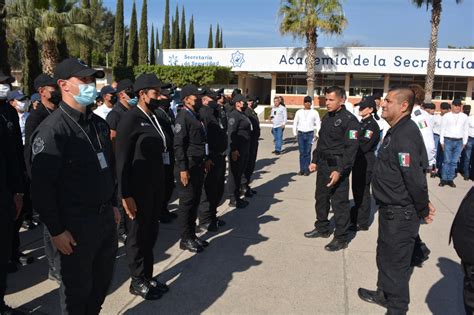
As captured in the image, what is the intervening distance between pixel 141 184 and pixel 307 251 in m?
2.47

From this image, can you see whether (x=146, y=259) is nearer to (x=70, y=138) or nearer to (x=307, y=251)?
(x=70, y=138)

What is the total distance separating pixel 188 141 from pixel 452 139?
7.06 metres

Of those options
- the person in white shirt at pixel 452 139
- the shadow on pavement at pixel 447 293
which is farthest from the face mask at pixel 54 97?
the person in white shirt at pixel 452 139

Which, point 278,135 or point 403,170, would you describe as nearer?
point 403,170

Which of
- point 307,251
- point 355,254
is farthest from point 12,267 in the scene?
point 355,254

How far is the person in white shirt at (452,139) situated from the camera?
880 centimetres

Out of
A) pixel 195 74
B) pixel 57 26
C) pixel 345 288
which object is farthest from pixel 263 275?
pixel 195 74

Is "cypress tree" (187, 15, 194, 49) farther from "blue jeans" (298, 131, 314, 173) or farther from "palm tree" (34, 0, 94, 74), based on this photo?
"blue jeans" (298, 131, 314, 173)

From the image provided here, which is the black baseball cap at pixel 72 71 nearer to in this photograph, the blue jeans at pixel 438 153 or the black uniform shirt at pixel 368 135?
the black uniform shirt at pixel 368 135

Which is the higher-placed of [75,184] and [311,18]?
[311,18]

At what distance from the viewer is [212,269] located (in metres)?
4.29

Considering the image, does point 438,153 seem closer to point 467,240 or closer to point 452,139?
point 452,139

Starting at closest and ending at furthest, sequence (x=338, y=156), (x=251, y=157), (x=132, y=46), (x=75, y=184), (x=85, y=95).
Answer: (x=75, y=184) < (x=85, y=95) < (x=338, y=156) < (x=251, y=157) < (x=132, y=46)

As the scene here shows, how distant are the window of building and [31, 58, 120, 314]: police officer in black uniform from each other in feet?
99.0
